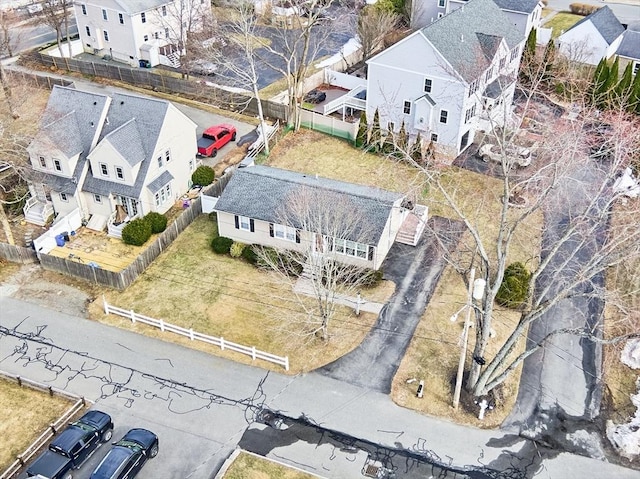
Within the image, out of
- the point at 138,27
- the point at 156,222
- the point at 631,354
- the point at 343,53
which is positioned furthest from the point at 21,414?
the point at 343,53

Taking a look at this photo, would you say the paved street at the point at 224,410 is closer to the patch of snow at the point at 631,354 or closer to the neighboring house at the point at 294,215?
the patch of snow at the point at 631,354

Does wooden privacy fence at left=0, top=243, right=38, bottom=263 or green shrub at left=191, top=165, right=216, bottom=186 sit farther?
green shrub at left=191, top=165, right=216, bottom=186

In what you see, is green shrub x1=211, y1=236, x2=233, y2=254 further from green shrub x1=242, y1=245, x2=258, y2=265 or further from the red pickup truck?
the red pickup truck

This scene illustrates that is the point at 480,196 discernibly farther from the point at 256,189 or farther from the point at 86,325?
the point at 86,325

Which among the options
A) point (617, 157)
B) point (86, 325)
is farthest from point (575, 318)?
point (86, 325)

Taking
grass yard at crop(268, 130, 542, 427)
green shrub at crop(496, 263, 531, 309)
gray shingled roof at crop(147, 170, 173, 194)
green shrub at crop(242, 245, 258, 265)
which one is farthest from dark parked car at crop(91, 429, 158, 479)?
green shrub at crop(496, 263, 531, 309)

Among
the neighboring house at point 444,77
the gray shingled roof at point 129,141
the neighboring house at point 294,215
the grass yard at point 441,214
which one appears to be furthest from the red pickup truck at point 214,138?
the neighboring house at point 444,77
